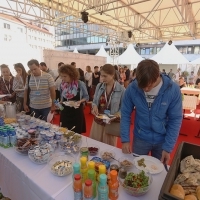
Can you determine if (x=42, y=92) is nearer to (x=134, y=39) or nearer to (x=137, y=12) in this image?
(x=137, y=12)

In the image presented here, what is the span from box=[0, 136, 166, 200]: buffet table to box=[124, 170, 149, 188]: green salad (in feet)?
0.23

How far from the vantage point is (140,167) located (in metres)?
1.09

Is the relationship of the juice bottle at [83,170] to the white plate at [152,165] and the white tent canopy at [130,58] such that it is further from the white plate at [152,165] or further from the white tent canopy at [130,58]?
the white tent canopy at [130,58]

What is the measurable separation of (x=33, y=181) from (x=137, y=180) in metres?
0.63

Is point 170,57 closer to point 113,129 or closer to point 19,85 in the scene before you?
point 19,85

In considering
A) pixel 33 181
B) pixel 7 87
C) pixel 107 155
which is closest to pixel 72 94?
pixel 107 155

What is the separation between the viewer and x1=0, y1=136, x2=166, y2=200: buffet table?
0.93 metres

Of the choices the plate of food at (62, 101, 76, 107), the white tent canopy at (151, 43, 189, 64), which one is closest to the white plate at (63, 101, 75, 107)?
the plate of food at (62, 101, 76, 107)

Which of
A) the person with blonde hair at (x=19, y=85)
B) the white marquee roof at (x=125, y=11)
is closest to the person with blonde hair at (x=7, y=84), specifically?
the person with blonde hair at (x=19, y=85)

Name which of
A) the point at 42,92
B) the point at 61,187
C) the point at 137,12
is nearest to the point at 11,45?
the point at 137,12

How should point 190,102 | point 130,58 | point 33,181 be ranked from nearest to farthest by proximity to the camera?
point 33,181
point 190,102
point 130,58

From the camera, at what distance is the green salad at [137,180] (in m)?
0.89

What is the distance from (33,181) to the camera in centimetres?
102

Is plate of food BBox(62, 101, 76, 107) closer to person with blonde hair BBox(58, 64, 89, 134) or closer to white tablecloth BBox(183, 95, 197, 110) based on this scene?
Result: person with blonde hair BBox(58, 64, 89, 134)
